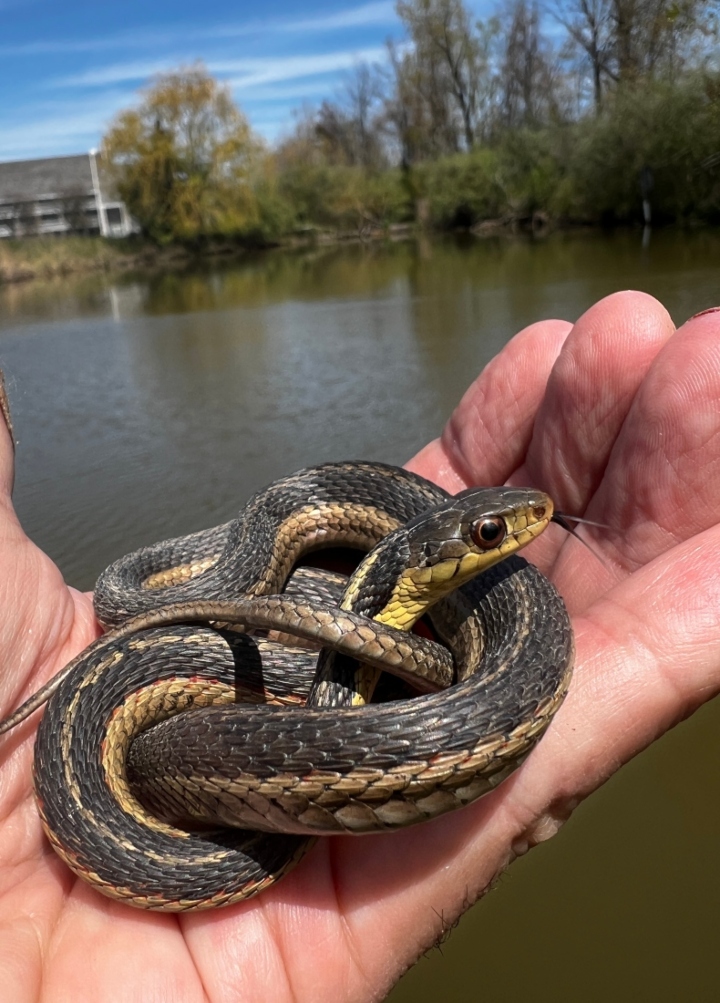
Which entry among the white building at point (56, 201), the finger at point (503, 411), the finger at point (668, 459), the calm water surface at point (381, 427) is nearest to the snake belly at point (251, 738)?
the finger at point (668, 459)

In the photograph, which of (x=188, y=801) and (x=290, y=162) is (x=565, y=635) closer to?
(x=188, y=801)

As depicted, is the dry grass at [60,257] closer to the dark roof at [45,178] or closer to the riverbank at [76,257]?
the riverbank at [76,257]

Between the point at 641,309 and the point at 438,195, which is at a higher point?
the point at 438,195

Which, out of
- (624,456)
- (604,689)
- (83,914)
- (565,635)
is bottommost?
(83,914)

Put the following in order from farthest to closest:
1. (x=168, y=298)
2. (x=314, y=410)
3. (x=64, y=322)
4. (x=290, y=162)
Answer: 1. (x=290, y=162)
2. (x=168, y=298)
3. (x=64, y=322)
4. (x=314, y=410)

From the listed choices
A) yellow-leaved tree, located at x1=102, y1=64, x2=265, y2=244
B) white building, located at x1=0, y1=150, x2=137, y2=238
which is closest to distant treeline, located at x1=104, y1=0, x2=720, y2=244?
yellow-leaved tree, located at x1=102, y1=64, x2=265, y2=244

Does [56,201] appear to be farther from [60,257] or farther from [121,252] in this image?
[60,257]

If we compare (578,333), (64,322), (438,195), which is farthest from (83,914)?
(438,195)

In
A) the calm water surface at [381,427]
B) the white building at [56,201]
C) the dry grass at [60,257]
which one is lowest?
the calm water surface at [381,427]
